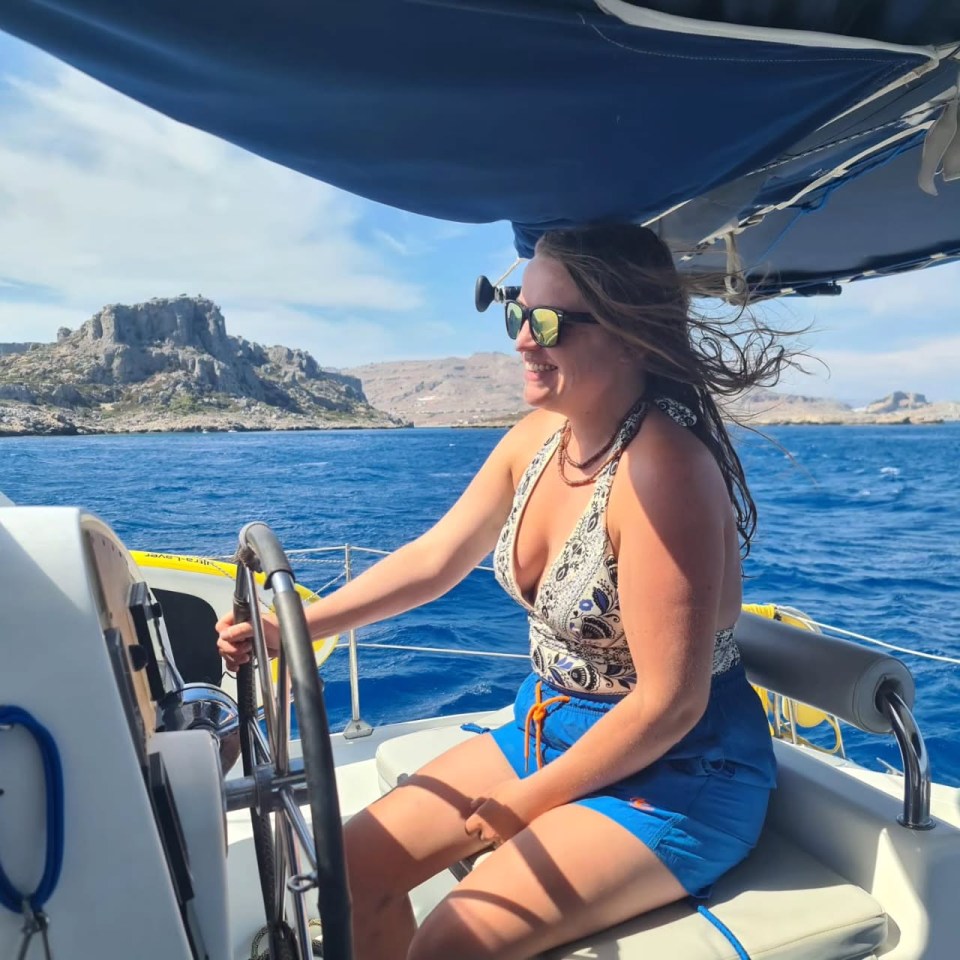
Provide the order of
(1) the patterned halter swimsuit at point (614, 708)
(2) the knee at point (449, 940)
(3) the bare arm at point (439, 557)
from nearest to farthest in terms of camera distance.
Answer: (2) the knee at point (449, 940) → (1) the patterned halter swimsuit at point (614, 708) → (3) the bare arm at point (439, 557)

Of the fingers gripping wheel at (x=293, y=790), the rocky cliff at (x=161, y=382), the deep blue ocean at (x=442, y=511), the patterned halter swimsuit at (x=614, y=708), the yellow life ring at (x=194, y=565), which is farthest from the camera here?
the rocky cliff at (x=161, y=382)

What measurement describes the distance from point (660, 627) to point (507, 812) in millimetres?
337

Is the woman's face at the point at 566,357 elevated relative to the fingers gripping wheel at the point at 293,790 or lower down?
elevated

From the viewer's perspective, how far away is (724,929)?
3.37 ft

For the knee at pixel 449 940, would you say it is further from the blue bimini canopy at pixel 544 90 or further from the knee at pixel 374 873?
the blue bimini canopy at pixel 544 90

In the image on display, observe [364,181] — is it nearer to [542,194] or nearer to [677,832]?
[542,194]

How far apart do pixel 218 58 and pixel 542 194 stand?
63cm

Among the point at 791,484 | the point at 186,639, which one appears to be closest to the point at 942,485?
the point at 791,484

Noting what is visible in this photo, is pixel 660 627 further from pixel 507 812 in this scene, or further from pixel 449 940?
pixel 449 940

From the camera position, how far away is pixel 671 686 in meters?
1.04

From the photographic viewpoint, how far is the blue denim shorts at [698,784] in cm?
107

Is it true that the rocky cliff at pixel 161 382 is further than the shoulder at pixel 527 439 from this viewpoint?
Yes

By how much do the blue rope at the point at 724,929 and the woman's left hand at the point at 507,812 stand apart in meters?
0.24

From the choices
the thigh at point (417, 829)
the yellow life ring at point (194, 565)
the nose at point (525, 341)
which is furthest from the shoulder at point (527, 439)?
the yellow life ring at point (194, 565)
